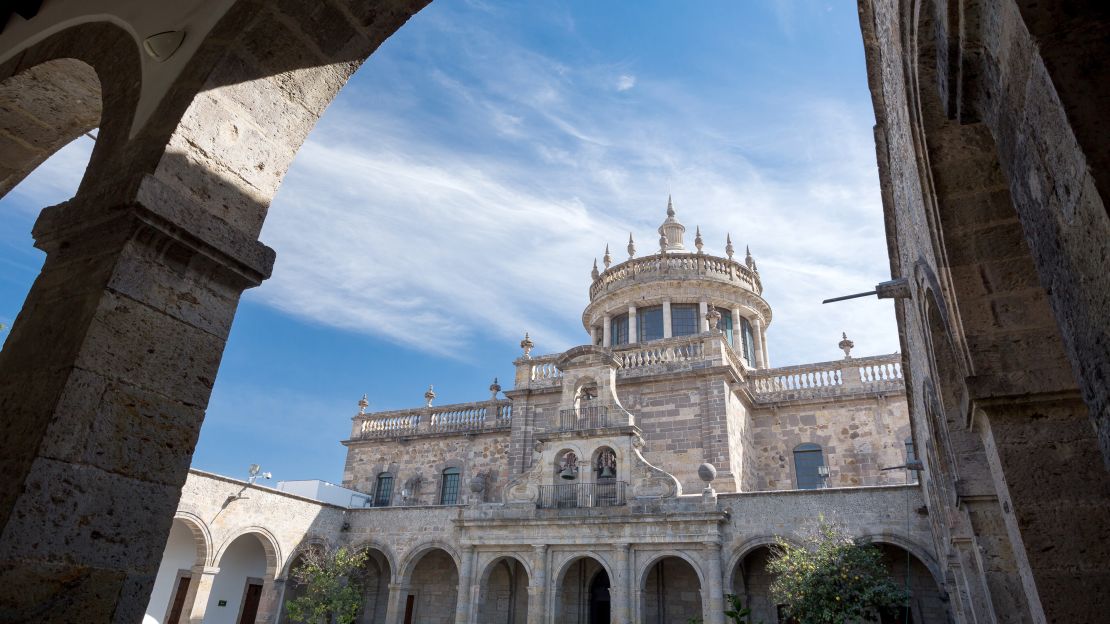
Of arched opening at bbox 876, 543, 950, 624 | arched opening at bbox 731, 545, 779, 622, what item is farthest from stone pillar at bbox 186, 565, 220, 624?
arched opening at bbox 876, 543, 950, 624

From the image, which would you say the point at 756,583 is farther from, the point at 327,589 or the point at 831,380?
the point at 327,589

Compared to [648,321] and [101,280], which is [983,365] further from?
[648,321]

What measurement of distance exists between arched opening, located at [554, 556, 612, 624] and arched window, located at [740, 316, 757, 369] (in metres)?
9.22

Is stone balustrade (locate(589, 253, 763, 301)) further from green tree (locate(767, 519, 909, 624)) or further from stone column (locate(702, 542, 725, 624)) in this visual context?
green tree (locate(767, 519, 909, 624))

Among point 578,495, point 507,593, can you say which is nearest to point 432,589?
point 507,593

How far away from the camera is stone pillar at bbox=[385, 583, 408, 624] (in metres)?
18.8

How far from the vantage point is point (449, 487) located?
2280 centimetres

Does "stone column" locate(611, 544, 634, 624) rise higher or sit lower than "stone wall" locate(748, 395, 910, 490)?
lower

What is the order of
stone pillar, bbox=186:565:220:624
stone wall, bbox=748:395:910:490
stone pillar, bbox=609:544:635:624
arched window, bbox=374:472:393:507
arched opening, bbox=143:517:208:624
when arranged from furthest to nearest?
arched window, bbox=374:472:393:507
arched opening, bbox=143:517:208:624
stone wall, bbox=748:395:910:490
stone pillar, bbox=186:565:220:624
stone pillar, bbox=609:544:635:624

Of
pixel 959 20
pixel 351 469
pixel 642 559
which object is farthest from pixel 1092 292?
pixel 351 469

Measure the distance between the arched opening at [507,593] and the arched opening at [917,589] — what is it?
9.76 m

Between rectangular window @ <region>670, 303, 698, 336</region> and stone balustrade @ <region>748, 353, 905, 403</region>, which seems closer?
stone balustrade @ <region>748, 353, 905, 403</region>

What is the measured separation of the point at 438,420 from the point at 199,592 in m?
9.53

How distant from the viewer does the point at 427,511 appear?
19.4 metres
